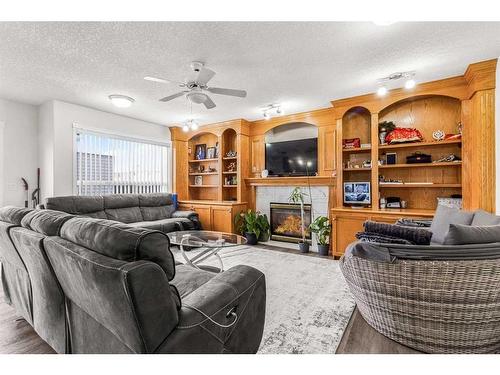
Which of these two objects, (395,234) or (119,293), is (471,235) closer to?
(395,234)

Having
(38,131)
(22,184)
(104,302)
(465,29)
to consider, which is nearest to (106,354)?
(104,302)

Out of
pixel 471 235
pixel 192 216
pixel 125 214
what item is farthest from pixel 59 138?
pixel 471 235

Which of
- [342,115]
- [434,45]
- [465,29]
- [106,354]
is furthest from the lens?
[342,115]

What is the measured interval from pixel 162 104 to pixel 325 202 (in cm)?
334

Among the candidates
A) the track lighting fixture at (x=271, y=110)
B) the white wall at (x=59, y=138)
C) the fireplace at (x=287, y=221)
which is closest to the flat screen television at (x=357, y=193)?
the fireplace at (x=287, y=221)

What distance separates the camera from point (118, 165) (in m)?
4.97

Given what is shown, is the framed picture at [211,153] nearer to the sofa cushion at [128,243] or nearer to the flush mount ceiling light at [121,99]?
the flush mount ceiling light at [121,99]

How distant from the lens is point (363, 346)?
5.66 feet

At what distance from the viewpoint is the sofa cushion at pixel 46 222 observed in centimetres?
145
